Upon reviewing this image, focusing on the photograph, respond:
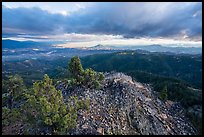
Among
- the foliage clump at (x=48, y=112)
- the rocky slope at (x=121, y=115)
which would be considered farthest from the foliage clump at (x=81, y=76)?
the foliage clump at (x=48, y=112)

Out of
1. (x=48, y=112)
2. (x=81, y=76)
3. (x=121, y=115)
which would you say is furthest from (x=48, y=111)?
(x=81, y=76)

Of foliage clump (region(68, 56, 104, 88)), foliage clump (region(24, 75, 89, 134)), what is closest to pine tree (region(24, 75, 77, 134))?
foliage clump (region(24, 75, 89, 134))

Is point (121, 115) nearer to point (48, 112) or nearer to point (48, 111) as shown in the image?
point (48, 112)

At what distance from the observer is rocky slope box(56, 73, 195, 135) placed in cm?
5122

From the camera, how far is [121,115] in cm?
6109

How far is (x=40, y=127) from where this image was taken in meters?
46.2

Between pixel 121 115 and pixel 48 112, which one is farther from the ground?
pixel 48 112

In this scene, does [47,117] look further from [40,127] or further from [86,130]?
[86,130]

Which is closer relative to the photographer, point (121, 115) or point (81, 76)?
point (121, 115)

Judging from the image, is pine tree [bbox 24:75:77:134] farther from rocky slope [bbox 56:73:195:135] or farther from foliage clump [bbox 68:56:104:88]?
foliage clump [bbox 68:56:104:88]

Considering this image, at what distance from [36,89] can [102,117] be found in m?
15.6

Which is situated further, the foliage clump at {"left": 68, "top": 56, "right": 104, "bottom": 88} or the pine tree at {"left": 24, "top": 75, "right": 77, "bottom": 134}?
the foliage clump at {"left": 68, "top": 56, "right": 104, "bottom": 88}

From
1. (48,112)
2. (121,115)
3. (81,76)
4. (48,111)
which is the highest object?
(48,111)

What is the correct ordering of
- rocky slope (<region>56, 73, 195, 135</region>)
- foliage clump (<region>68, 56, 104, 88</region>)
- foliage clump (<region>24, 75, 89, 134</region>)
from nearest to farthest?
foliage clump (<region>24, 75, 89, 134</region>) < rocky slope (<region>56, 73, 195, 135</region>) < foliage clump (<region>68, 56, 104, 88</region>)
